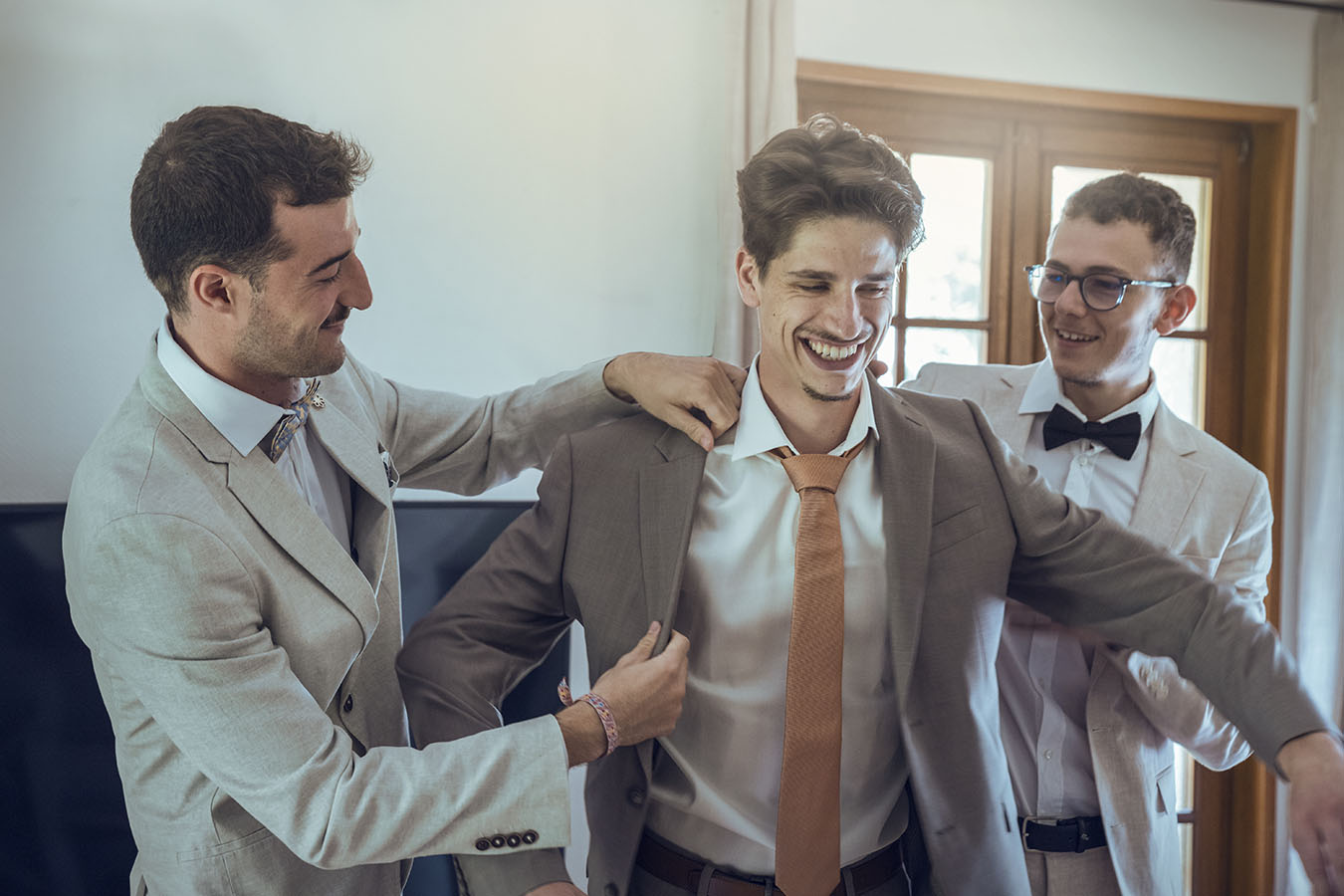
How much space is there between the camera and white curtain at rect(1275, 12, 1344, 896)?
352cm

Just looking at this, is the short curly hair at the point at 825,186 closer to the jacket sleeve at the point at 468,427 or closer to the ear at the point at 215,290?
the jacket sleeve at the point at 468,427

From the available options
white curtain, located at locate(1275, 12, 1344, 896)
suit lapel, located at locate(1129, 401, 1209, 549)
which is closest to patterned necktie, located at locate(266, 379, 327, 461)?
suit lapel, located at locate(1129, 401, 1209, 549)

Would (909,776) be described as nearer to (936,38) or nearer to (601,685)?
(601,685)

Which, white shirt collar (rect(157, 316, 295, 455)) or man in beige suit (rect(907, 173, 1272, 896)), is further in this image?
man in beige suit (rect(907, 173, 1272, 896))

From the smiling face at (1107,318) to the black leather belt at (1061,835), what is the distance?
801mm

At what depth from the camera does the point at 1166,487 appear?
1.93 metres

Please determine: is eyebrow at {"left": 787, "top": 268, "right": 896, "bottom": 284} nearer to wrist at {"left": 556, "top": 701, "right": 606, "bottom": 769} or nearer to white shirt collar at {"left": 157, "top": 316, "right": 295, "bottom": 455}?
wrist at {"left": 556, "top": 701, "right": 606, "bottom": 769}

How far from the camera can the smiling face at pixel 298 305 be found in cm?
143

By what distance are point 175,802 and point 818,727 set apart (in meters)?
0.91

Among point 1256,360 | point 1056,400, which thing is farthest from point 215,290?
point 1256,360

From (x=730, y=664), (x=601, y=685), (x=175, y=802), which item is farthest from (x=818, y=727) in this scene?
(x=175, y=802)

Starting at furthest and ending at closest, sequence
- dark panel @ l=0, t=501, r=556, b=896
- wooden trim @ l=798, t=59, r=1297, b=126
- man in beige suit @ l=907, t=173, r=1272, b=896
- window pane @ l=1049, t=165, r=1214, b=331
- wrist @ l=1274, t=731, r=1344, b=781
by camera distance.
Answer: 1. window pane @ l=1049, t=165, r=1214, b=331
2. wooden trim @ l=798, t=59, r=1297, b=126
3. dark panel @ l=0, t=501, r=556, b=896
4. man in beige suit @ l=907, t=173, r=1272, b=896
5. wrist @ l=1274, t=731, r=1344, b=781

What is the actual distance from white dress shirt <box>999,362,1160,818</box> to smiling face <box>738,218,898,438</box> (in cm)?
65

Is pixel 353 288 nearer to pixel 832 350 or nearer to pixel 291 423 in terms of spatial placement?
pixel 291 423
